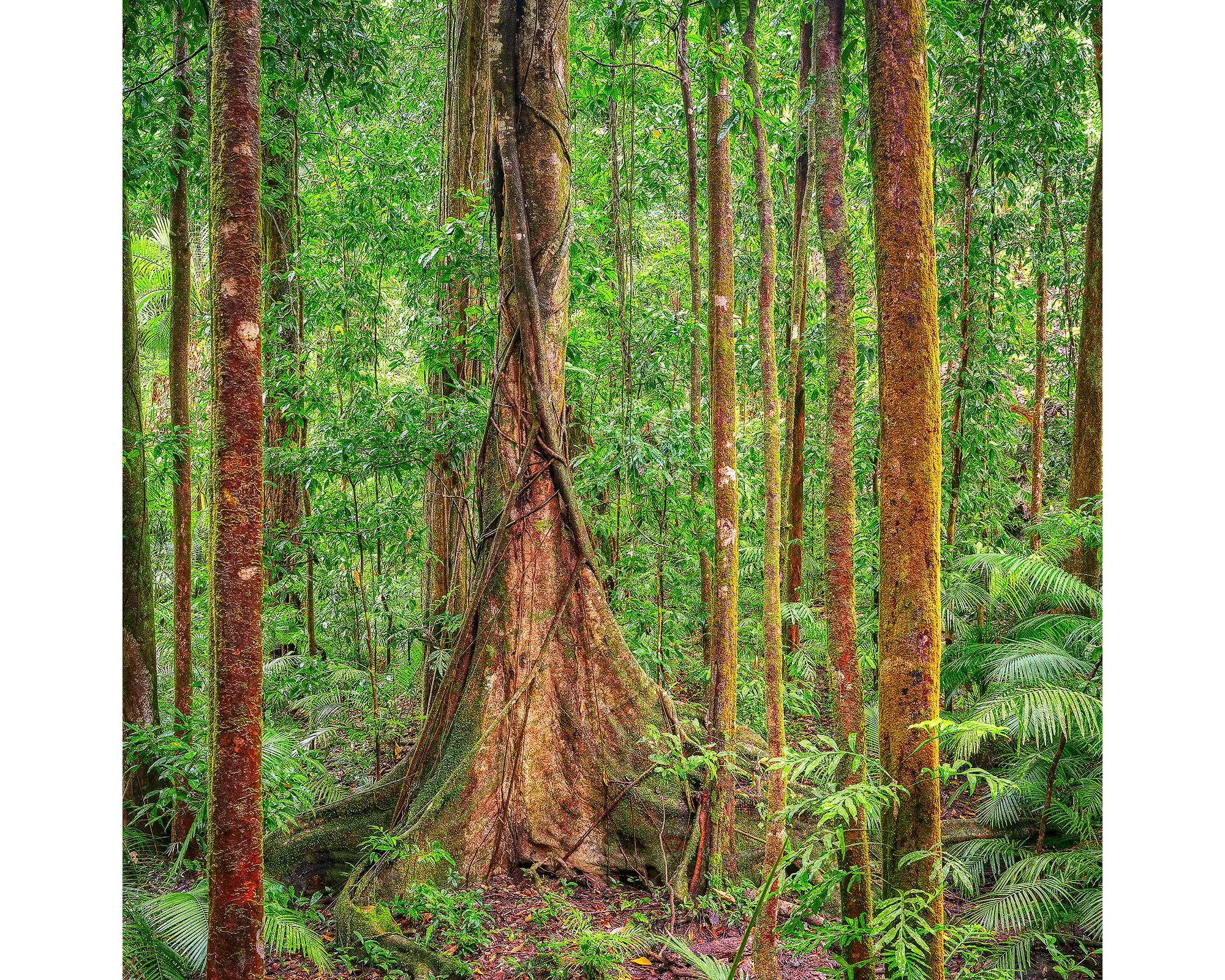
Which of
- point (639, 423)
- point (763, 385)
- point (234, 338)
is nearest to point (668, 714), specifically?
point (639, 423)

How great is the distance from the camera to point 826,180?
11.7ft

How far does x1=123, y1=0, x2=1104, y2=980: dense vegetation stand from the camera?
8.53 feet

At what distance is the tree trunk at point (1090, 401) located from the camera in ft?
21.6

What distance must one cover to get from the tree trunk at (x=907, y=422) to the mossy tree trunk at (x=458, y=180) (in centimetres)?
518

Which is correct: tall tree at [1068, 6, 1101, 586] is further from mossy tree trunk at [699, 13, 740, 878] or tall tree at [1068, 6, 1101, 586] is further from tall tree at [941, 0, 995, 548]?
mossy tree trunk at [699, 13, 740, 878]

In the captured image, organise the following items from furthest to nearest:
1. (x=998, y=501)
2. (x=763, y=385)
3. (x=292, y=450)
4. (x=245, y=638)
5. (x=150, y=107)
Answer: (x=998, y=501)
(x=292, y=450)
(x=150, y=107)
(x=763, y=385)
(x=245, y=638)

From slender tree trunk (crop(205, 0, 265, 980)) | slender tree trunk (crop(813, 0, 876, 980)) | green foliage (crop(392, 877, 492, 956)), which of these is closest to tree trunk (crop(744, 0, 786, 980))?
slender tree trunk (crop(813, 0, 876, 980))

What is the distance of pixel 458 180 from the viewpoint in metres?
7.62

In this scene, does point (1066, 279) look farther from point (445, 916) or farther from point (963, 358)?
point (445, 916)

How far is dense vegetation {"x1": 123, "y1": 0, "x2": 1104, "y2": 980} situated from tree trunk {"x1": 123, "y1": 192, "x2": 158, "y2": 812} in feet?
0.09

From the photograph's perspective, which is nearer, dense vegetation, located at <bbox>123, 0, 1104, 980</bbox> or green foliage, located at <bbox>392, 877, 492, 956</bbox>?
dense vegetation, located at <bbox>123, 0, 1104, 980</bbox>

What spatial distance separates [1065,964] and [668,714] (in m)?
2.58

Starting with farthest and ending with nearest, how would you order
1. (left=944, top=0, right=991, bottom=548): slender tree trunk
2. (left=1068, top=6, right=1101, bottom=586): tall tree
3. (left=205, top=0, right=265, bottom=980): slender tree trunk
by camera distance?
(left=944, top=0, right=991, bottom=548): slender tree trunk, (left=1068, top=6, right=1101, bottom=586): tall tree, (left=205, top=0, right=265, bottom=980): slender tree trunk

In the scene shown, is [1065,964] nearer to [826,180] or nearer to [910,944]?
Result: [910,944]
